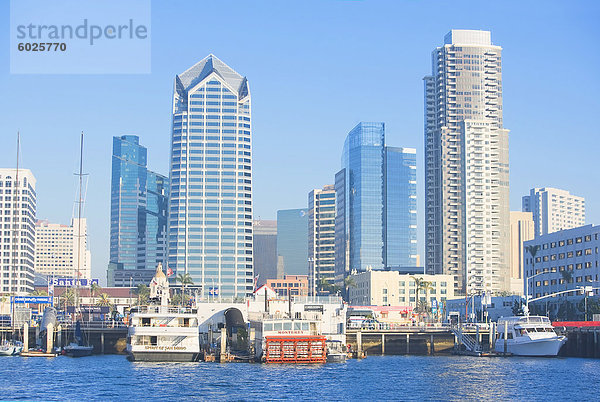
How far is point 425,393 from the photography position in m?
77.2

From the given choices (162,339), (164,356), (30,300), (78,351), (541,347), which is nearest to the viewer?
(164,356)

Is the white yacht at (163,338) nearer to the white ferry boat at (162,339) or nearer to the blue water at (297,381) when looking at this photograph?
the white ferry boat at (162,339)

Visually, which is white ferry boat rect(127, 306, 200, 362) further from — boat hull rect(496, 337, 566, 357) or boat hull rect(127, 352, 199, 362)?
boat hull rect(496, 337, 566, 357)

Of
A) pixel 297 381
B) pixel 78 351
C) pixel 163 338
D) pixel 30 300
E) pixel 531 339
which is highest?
pixel 30 300

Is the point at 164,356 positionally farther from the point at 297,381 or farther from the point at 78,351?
the point at 297,381

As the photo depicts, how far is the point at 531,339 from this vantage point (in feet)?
419

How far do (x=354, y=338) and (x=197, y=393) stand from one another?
222ft

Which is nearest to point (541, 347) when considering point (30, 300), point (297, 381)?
point (297, 381)

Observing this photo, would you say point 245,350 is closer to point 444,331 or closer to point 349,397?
point 444,331

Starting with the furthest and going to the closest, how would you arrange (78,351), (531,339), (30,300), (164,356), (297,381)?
1. (30,300)
2. (531,339)
3. (78,351)
4. (164,356)
5. (297,381)

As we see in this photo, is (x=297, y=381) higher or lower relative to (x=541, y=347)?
higher

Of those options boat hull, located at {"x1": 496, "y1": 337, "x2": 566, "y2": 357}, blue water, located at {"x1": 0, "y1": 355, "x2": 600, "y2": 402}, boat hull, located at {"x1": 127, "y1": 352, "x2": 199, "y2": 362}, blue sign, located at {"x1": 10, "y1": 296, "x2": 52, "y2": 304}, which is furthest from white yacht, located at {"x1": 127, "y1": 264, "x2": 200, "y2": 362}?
boat hull, located at {"x1": 496, "y1": 337, "x2": 566, "y2": 357}

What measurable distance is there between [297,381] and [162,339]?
28.9 m

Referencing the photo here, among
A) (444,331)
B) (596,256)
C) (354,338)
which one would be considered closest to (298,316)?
(354,338)
